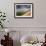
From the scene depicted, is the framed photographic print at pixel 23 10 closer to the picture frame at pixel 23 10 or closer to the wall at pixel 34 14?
the picture frame at pixel 23 10

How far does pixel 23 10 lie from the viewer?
4156 mm

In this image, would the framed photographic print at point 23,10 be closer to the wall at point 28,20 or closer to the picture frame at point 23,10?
the picture frame at point 23,10

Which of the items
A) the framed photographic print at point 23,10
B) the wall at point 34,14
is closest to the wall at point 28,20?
the wall at point 34,14

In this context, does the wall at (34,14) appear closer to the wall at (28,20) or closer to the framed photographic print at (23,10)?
the wall at (28,20)

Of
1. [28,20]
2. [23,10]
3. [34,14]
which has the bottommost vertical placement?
[28,20]

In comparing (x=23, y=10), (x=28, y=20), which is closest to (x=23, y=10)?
(x=23, y=10)

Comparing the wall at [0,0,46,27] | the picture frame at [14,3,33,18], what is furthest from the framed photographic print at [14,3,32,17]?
the wall at [0,0,46,27]

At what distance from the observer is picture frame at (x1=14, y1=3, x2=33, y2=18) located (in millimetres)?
4137

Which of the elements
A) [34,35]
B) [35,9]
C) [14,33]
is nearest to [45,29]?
[34,35]

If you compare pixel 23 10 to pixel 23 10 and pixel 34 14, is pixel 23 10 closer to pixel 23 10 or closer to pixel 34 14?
pixel 23 10

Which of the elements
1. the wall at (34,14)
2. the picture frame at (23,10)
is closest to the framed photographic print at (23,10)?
the picture frame at (23,10)

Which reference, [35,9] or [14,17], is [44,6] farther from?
[14,17]

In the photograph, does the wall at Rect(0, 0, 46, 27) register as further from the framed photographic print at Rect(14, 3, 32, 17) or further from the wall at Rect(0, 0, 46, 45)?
the framed photographic print at Rect(14, 3, 32, 17)

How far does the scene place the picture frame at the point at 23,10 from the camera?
414 centimetres
